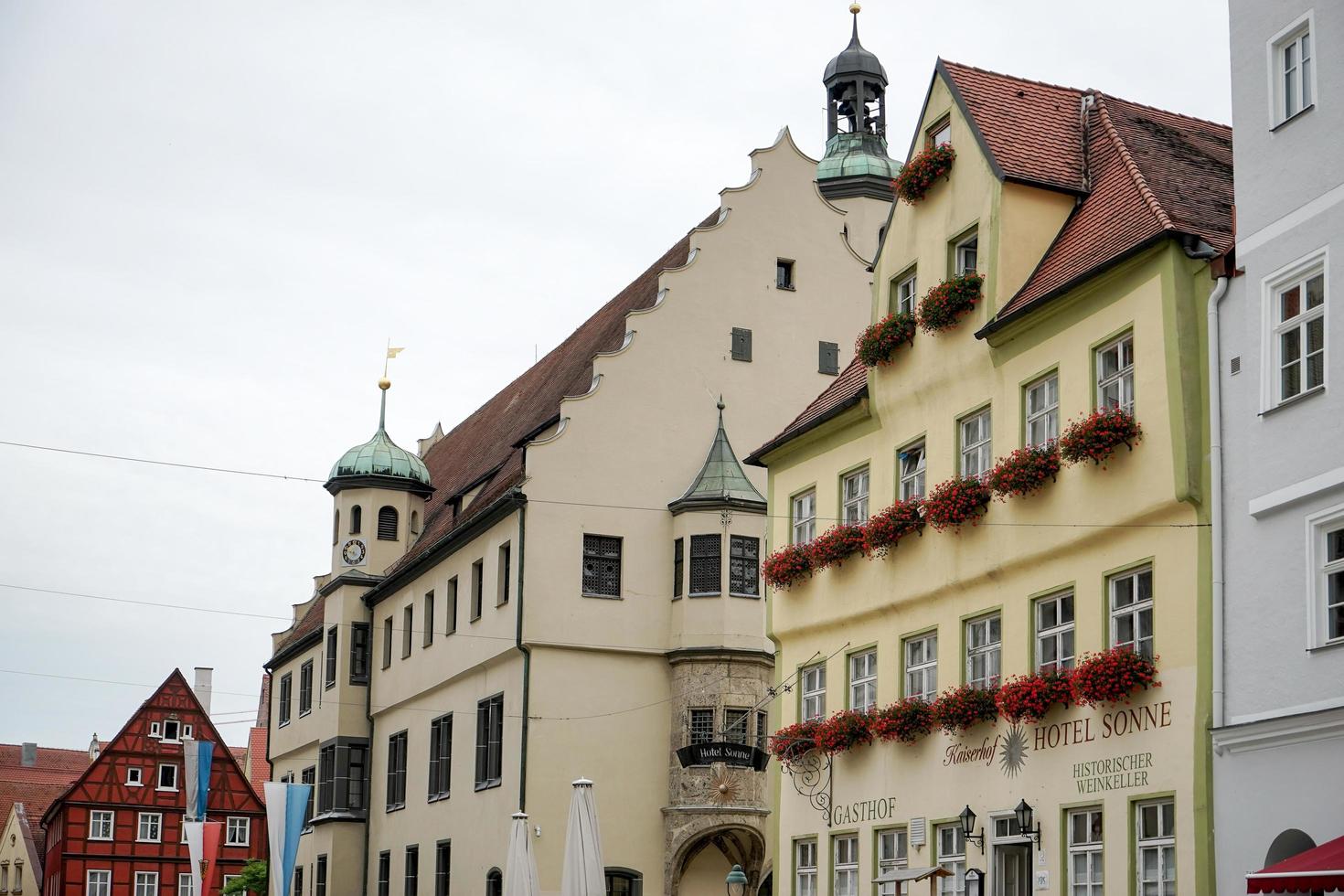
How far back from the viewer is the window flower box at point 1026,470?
2175 centimetres

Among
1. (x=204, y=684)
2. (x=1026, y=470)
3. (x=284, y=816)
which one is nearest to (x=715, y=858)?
(x=284, y=816)

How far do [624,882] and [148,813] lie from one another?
38.9 m

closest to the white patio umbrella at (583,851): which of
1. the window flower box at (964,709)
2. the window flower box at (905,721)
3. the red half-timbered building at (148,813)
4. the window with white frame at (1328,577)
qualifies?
the window flower box at (905,721)

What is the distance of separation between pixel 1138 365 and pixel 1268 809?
5.13 m

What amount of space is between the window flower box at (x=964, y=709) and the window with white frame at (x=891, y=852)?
6.79 feet

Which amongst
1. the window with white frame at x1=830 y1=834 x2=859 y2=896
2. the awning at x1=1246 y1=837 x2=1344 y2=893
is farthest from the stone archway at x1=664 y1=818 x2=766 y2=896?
the awning at x1=1246 y1=837 x2=1344 y2=893

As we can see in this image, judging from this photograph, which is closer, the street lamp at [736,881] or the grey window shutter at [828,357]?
the street lamp at [736,881]

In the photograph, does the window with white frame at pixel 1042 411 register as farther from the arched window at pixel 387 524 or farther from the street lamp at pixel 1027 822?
the arched window at pixel 387 524

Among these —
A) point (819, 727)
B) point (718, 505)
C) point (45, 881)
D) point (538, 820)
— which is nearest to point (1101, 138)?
point (819, 727)

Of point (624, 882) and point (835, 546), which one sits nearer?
point (835, 546)

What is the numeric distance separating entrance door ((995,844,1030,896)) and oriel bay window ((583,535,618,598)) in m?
16.4

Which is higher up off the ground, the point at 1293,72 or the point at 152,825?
the point at 1293,72

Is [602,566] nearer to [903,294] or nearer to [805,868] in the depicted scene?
[805,868]

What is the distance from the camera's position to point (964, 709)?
23.0m
